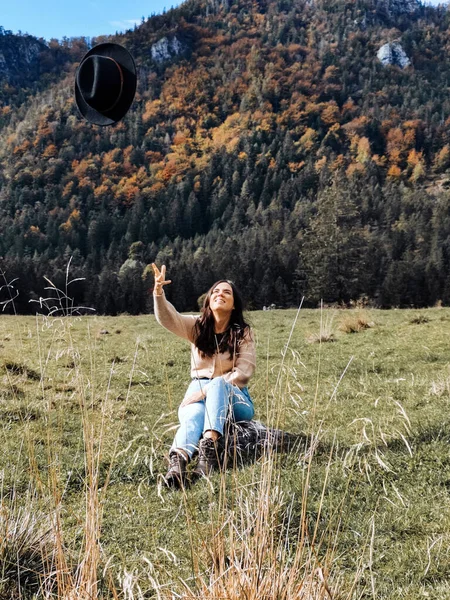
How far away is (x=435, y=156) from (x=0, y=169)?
12693 centimetres

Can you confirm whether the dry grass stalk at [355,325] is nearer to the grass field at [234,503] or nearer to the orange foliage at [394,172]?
the grass field at [234,503]

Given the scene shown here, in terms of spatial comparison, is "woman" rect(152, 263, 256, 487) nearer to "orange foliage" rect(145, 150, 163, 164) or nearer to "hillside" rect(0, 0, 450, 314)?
"hillside" rect(0, 0, 450, 314)

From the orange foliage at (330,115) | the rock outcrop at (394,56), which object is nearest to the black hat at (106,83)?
the orange foliage at (330,115)

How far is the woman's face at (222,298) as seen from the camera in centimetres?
457

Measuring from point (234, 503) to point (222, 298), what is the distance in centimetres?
216

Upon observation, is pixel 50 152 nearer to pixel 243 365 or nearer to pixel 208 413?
pixel 243 365

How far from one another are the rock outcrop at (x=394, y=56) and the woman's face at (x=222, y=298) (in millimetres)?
211371

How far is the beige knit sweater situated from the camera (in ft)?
14.1

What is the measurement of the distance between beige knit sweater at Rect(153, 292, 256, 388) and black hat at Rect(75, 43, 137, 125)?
1.77m

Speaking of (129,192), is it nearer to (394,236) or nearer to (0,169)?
(0,169)

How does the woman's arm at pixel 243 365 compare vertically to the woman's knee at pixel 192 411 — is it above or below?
above

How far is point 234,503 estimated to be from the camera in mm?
2805

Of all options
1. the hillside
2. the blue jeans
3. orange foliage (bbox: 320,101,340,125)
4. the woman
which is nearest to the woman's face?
the woman

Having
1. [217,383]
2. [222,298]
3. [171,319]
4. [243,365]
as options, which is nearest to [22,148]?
[171,319]
